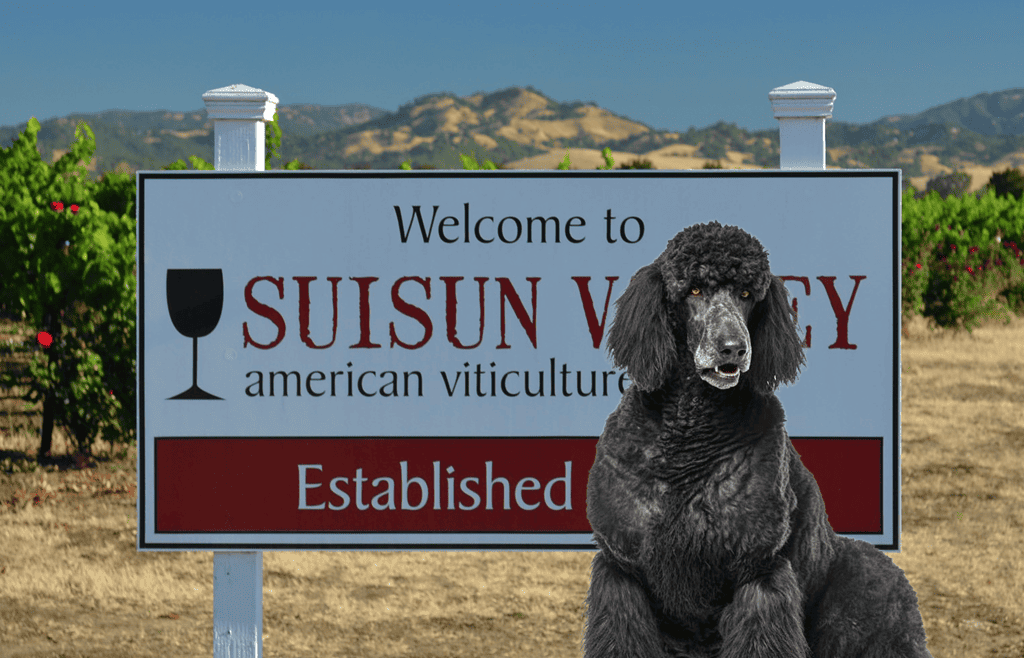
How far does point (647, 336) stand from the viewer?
101 inches

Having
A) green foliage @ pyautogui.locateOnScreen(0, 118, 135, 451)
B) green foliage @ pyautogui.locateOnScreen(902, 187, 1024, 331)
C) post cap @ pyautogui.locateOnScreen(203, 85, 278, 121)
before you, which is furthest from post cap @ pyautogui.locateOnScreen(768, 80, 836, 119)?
green foliage @ pyautogui.locateOnScreen(902, 187, 1024, 331)

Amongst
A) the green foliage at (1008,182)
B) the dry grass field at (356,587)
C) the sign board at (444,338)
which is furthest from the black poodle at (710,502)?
the green foliage at (1008,182)

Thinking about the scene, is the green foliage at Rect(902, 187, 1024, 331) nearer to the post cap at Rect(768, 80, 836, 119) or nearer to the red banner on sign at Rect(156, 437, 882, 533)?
the post cap at Rect(768, 80, 836, 119)

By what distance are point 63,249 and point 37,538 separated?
2.38 m

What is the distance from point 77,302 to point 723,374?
6513mm

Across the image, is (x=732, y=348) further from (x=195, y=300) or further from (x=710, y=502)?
(x=195, y=300)

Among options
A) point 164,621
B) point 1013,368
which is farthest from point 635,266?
point 1013,368

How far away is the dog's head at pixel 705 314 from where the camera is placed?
8.06 feet

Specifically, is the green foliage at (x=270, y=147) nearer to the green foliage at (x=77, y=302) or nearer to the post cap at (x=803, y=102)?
the green foliage at (x=77, y=302)

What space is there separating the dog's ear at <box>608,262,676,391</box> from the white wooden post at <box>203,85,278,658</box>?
2008mm

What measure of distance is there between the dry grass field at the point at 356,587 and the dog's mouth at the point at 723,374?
277 cm

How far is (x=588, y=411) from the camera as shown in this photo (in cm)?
388

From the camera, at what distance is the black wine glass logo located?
12.8ft

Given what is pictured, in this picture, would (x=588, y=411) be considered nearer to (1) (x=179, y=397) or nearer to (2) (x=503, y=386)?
(2) (x=503, y=386)
